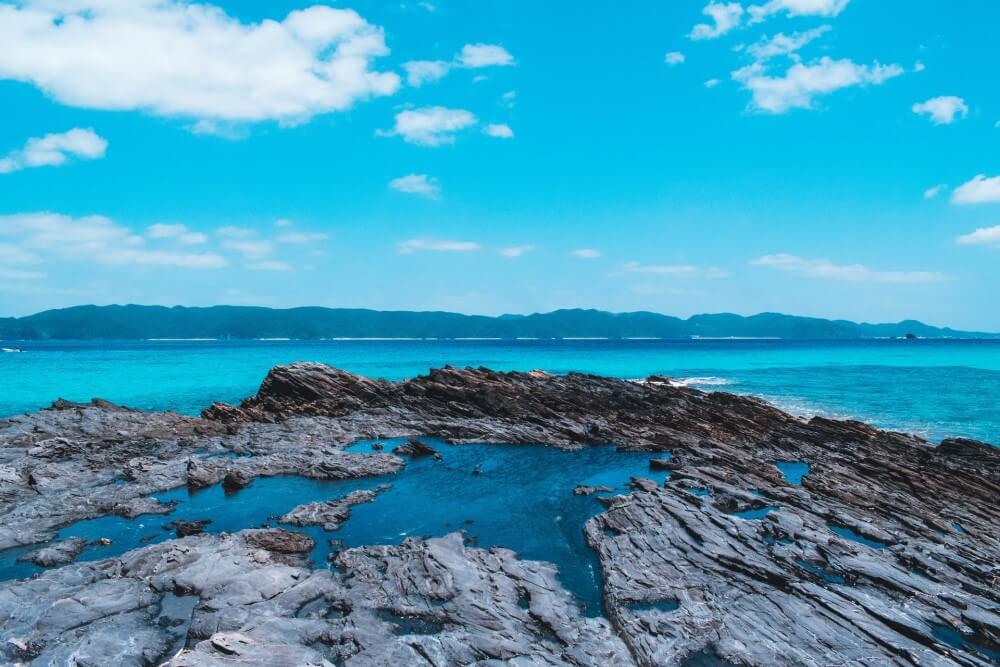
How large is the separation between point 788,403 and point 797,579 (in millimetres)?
53867

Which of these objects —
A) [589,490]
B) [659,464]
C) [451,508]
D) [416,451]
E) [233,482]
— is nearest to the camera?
[451,508]

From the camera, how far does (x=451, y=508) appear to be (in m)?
28.6

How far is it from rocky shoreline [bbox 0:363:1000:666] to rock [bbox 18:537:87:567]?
0.10 m

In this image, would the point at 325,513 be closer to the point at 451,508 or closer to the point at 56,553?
the point at 451,508

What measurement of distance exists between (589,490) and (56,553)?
24461 millimetres

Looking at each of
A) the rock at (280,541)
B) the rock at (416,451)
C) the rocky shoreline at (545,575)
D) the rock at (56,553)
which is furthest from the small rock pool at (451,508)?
the rock at (416,451)

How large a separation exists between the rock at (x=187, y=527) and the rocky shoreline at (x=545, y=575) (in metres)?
1.88

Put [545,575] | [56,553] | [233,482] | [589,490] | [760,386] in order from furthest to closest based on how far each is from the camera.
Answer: [760,386], [589,490], [233,482], [56,553], [545,575]

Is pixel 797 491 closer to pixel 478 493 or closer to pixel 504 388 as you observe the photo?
pixel 478 493

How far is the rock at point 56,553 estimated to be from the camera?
20.8 m

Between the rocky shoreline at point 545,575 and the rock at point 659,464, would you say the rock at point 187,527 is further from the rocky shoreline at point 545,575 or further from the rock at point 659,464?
the rock at point 659,464

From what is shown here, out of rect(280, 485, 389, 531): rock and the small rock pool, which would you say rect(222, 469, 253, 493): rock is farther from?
rect(280, 485, 389, 531): rock

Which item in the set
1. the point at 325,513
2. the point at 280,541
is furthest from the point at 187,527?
the point at 325,513

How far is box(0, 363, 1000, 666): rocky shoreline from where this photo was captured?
1540cm
